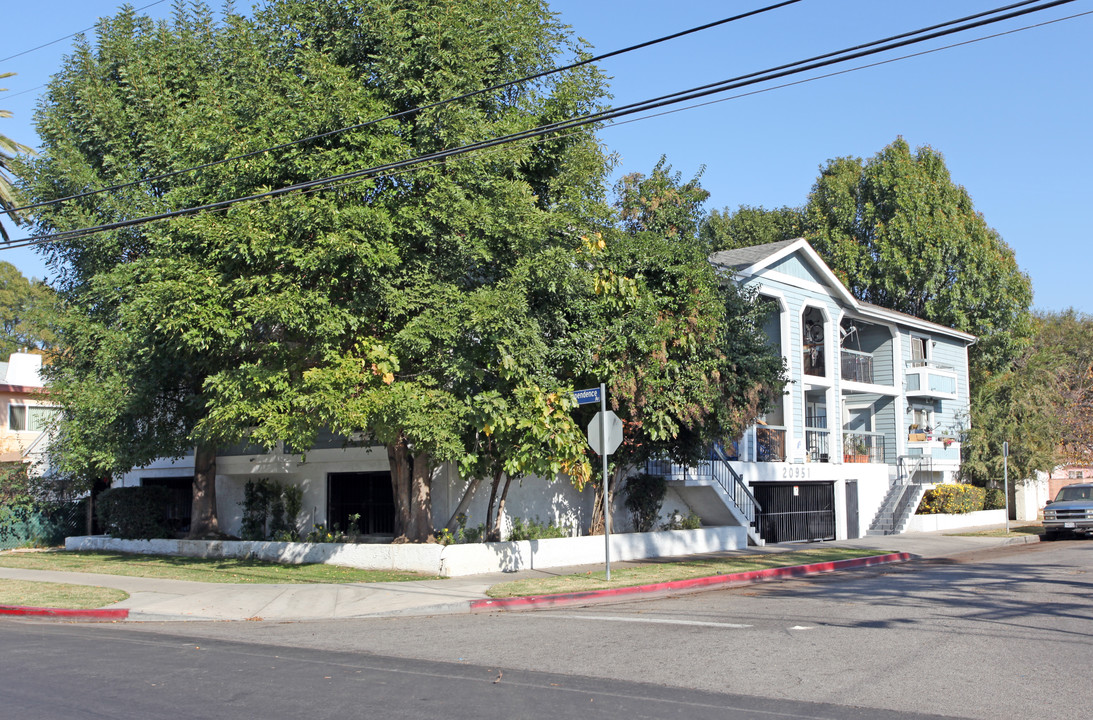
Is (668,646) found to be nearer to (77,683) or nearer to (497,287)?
(77,683)

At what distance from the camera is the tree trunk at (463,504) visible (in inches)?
741

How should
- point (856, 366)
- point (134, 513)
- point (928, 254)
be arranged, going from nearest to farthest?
point (134, 513), point (856, 366), point (928, 254)

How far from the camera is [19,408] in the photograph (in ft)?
116

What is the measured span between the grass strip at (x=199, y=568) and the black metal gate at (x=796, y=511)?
12.7 metres

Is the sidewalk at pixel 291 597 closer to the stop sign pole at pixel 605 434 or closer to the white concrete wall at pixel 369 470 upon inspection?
the stop sign pole at pixel 605 434

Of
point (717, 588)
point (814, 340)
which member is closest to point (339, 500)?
point (717, 588)

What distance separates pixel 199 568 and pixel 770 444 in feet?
54.0

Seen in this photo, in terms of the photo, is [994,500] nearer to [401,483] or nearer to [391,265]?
[401,483]

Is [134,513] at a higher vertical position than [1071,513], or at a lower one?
higher

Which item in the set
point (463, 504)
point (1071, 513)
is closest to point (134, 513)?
point (463, 504)

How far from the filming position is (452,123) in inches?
591

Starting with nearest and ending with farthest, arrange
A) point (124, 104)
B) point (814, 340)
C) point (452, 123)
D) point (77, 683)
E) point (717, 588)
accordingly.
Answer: point (77, 683)
point (452, 123)
point (717, 588)
point (124, 104)
point (814, 340)

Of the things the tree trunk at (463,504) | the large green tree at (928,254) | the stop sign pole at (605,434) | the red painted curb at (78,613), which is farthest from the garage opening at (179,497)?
the large green tree at (928,254)

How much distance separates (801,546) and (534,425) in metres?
12.0
